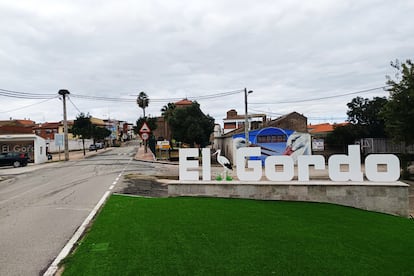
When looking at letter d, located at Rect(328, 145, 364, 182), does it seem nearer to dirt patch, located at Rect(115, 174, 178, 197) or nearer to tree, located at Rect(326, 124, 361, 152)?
dirt patch, located at Rect(115, 174, 178, 197)

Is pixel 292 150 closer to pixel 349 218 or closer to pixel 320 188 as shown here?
pixel 320 188

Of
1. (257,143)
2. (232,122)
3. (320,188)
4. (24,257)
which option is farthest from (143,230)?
(232,122)

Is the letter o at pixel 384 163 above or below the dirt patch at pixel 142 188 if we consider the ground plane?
above

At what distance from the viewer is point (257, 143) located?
34.8 m

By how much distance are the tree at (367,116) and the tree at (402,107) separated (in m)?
18.8

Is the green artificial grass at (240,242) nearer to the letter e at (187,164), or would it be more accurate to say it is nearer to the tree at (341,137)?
the letter e at (187,164)

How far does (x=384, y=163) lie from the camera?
12008 mm

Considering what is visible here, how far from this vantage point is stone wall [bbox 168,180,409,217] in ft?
38.5

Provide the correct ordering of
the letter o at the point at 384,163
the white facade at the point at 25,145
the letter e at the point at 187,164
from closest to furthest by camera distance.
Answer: the letter o at the point at 384,163 → the letter e at the point at 187,164 → the white facade at the point at 25,145

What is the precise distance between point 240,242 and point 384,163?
778 cm

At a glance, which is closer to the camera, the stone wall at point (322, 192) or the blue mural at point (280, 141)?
the stone wall at point (322, 192)

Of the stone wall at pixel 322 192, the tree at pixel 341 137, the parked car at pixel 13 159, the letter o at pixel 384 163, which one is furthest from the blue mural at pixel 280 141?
the parked car at pixel 13 159

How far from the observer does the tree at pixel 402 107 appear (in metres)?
21.2

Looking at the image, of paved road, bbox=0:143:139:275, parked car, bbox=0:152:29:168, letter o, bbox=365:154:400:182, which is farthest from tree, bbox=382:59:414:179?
parked car, bbox=0:152:29:168
